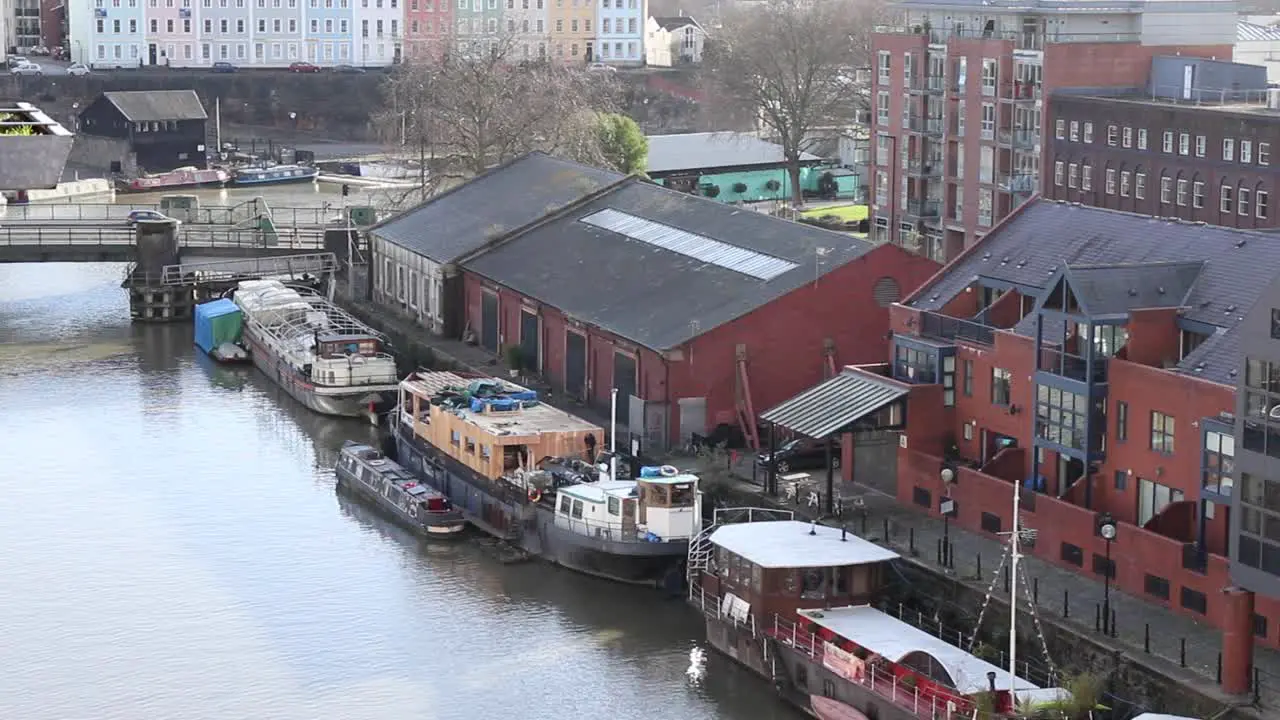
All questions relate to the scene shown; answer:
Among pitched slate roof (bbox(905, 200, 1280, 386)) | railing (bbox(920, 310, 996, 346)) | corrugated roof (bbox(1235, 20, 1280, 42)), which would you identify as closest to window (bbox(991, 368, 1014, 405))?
railing (bbox(920, 310, 996, 346))

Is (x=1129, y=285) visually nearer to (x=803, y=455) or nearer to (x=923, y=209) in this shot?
(x=803, y=455)

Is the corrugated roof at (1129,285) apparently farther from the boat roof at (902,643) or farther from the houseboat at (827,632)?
the boat roof at (902,643)

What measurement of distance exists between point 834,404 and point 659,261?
590 inches

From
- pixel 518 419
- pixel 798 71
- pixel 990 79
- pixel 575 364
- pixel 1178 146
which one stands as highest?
pixel 990 79

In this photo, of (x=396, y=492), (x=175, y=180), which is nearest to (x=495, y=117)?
(x=175, y=180)

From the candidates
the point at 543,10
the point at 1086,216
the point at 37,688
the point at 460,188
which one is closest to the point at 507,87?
the point at 460,188

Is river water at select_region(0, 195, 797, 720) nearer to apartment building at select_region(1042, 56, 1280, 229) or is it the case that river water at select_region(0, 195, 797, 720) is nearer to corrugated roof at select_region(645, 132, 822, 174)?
apartment building at select_region(1042, 56, 1280, 229)

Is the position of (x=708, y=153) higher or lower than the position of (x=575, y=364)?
higher

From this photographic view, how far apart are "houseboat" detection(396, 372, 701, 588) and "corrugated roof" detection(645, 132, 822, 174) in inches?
2258

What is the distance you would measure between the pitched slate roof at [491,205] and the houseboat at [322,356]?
12.5 feet

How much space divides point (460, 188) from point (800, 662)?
46317mm

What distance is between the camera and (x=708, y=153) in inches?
5143

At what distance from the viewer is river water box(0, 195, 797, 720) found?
165 feet

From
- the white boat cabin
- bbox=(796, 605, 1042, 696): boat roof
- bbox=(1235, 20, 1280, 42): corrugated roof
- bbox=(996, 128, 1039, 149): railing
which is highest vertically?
bbox=(1235, 20, 1280, 42): corrugated roof
